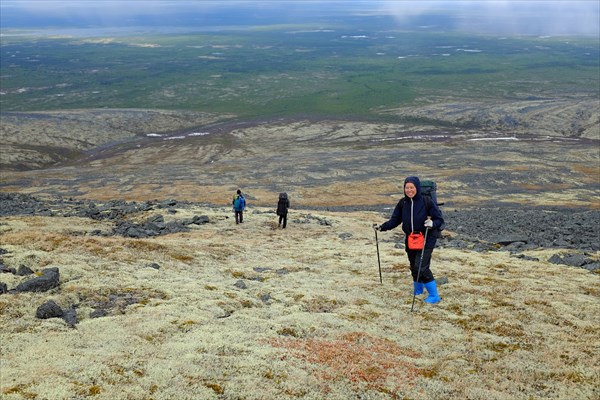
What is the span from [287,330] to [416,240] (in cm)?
473

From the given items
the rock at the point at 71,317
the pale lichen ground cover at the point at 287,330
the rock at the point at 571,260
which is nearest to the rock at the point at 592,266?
the rock at the point at 571,260

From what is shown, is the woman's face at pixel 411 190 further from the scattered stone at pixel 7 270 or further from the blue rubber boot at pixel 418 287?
the scattered stone at pixel 7 270

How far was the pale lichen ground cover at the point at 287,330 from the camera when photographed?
10.5 metres

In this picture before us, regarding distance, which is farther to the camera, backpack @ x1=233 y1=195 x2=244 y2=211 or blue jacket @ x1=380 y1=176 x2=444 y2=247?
backpack @ x1=233 y1=195 x2=244 y2=211

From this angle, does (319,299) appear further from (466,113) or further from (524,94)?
(524,94)

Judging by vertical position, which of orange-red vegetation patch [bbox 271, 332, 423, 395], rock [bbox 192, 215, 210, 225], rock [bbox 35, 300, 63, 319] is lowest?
rock [bbox 192, 215, 210, 225]

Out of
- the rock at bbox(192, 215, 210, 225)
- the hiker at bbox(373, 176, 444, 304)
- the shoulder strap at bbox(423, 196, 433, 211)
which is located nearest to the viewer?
the hiker at bbox(373, 176, 444, 304)

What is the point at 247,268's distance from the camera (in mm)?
20797

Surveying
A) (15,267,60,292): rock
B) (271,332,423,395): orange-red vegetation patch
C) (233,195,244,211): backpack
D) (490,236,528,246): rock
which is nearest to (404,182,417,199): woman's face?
(271,332,423,395): orange-red vegetation patch

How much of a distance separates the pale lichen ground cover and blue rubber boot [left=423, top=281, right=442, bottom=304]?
0.23 meters

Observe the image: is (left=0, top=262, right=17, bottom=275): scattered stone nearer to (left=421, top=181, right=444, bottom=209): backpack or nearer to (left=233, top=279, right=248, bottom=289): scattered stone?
(left=233, top=279, right=248, bottom=289): scattered stone

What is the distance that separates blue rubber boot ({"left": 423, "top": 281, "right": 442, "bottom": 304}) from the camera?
1579 centimetres

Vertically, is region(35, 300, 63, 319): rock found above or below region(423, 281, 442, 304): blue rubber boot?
above

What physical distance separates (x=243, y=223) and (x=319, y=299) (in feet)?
63.5
